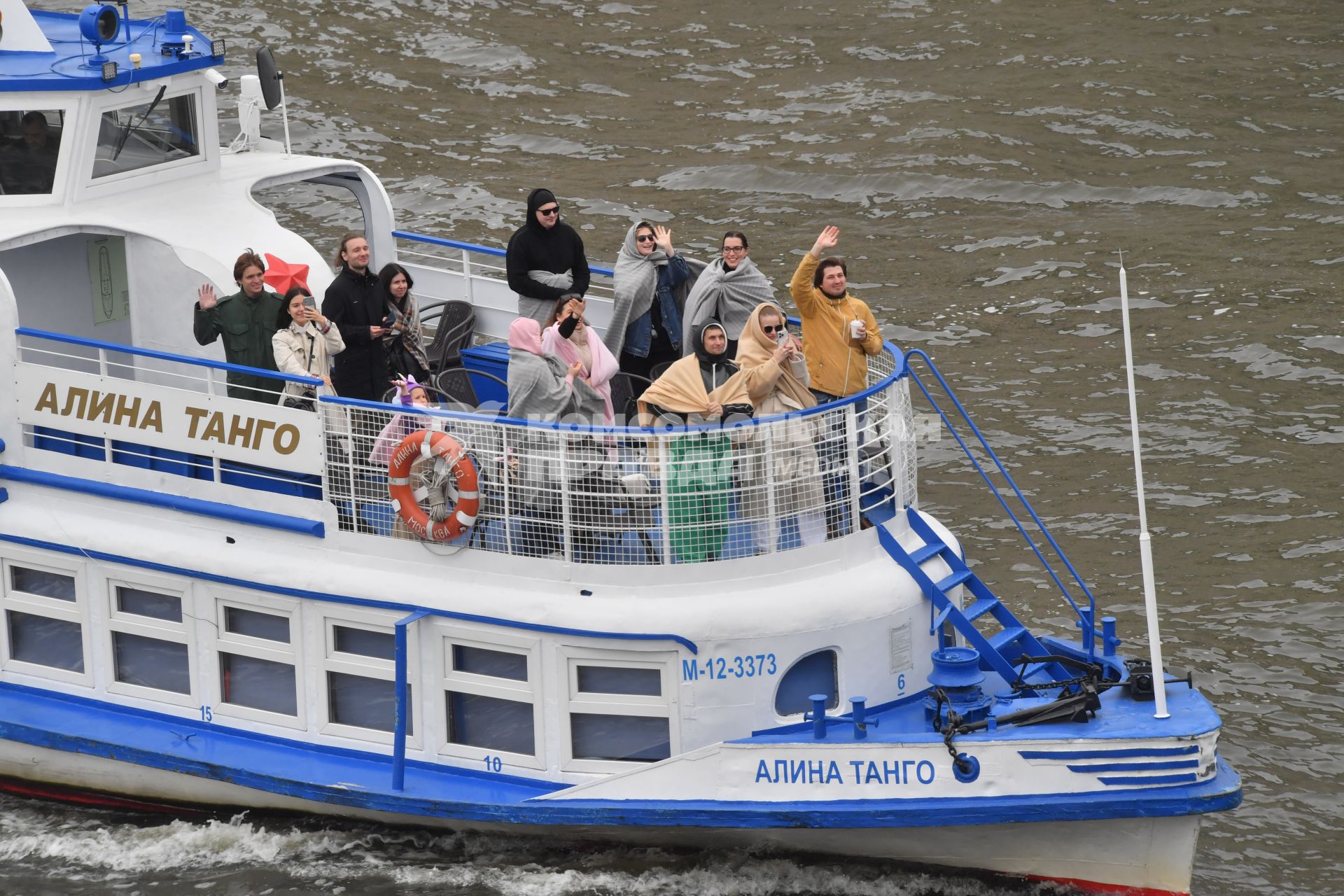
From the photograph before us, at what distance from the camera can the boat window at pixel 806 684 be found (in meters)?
12.1

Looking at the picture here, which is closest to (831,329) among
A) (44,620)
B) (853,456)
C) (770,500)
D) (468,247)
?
(853,456)

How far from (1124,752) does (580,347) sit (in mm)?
4447

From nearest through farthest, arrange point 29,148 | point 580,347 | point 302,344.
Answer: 1. point 580,347
2. point 302,344
3. point 29,148

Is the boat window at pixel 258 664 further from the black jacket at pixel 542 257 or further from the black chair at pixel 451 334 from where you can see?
the black jacket at pixel 542 257

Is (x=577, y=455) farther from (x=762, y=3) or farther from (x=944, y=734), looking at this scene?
(x=762, y=3)

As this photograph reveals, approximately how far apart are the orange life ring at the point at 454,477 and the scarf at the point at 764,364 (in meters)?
1.94

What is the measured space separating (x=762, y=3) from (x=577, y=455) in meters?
24.1

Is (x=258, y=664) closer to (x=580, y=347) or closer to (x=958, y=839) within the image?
(x=580, y=347)

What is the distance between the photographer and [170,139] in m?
14.8

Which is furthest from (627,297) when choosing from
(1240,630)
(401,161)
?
(401,161)

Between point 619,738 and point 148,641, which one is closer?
point 619,738

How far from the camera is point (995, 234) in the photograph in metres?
25.5

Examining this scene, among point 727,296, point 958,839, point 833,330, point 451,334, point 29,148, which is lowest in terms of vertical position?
point 958,839

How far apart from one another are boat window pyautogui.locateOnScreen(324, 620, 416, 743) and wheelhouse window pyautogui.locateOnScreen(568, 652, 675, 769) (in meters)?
1.19
